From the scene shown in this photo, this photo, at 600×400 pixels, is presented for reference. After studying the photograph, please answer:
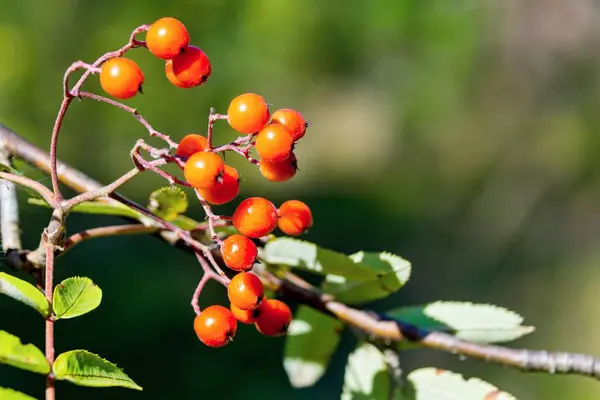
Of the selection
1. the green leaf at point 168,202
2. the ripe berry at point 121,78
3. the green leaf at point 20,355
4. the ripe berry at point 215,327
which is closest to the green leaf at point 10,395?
the green leaf at point 20,355

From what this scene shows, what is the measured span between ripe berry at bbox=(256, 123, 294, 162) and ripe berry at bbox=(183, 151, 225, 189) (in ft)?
0.17

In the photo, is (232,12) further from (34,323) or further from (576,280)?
(576,280)

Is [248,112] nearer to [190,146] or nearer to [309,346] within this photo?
[190,146]

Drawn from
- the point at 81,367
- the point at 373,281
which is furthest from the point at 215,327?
the point at 373,281

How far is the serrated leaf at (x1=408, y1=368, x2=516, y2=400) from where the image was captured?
3.46 ft

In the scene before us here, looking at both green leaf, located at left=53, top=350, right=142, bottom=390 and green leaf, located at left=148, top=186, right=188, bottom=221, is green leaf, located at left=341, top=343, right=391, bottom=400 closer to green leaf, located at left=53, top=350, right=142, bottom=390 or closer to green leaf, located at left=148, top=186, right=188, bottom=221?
green leaf, located at left=148, top=186, right=188, bottom=221

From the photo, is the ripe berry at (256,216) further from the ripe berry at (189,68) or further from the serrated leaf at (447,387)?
the serrated leaf at (447,387)

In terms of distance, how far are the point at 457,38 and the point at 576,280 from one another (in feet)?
10.00

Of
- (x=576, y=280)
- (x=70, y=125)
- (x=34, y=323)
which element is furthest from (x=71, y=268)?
(x=576, y=280)

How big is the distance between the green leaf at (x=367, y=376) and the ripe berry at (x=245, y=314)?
335mm

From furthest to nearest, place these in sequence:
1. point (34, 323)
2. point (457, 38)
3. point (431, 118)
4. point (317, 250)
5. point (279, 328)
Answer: point (431, 118)
point (457, 38)
point (34, 323)
point (317, 250)
point (279, 328)

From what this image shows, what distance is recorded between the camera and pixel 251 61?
6.53m

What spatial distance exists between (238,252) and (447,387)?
0.49 m

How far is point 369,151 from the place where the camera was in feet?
27.5
